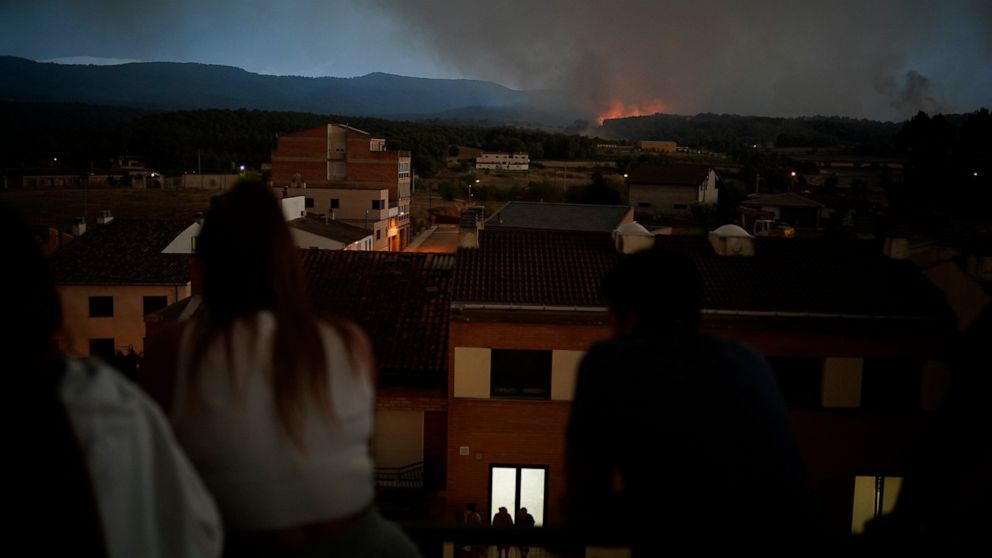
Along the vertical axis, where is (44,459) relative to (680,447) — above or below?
above

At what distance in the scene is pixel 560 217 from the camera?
125ft

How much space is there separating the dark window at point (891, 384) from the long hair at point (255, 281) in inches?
575

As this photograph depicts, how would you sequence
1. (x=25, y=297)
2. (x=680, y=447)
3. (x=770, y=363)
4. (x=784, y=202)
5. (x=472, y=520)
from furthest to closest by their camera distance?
(x=784, y=202), (x=770, y=363), (x=472, y=520), (x=680, y=447), (x=25, y=297)

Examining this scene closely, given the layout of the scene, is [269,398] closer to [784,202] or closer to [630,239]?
[630,239]

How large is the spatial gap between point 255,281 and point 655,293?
1063 millimetres

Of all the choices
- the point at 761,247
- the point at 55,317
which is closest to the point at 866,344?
the point at 761,247

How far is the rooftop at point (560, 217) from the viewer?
121 feet

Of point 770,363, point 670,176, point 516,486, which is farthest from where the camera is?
point 670,176

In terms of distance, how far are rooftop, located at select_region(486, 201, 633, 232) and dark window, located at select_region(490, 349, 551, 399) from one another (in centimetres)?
2116

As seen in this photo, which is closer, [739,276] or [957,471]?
[957,471]

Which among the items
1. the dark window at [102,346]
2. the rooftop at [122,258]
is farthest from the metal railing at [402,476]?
the dark window at [102,346]

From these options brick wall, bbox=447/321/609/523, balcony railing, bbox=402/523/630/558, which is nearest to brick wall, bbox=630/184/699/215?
brick wall, bbox=447/321/609/523

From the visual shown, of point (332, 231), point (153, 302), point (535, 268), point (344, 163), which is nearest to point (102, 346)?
point (153, 302)

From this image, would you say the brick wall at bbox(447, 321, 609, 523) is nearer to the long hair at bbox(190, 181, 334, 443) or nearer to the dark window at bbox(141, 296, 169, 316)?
the long hair at bbox(190, 181, 334, 443)
